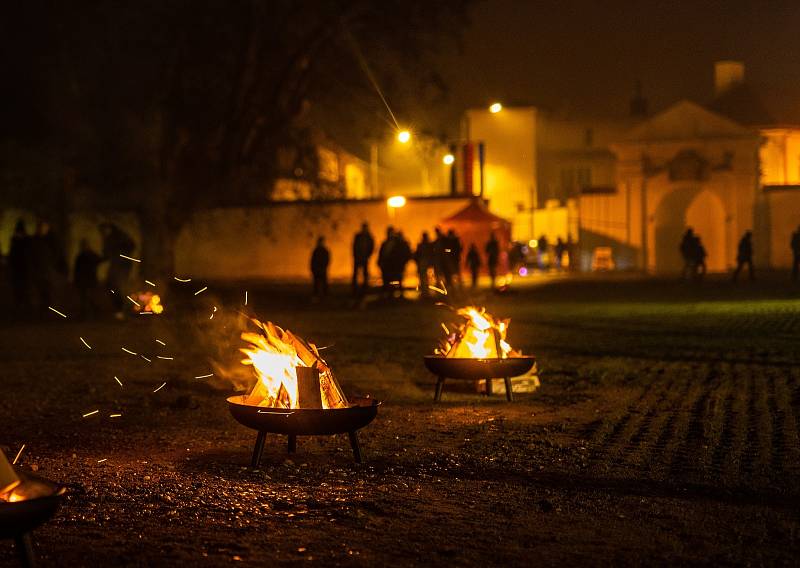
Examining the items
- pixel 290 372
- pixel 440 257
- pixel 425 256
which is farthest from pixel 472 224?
pixel 290 372

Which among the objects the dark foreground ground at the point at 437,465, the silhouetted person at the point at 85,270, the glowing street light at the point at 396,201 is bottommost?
the dark foreground ground at the point at 437,465

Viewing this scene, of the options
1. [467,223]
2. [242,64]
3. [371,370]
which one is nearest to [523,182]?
[467,223]

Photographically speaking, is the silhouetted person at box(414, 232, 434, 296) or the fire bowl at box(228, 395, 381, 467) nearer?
the fire bowl at box(228, 395, 381, 467)

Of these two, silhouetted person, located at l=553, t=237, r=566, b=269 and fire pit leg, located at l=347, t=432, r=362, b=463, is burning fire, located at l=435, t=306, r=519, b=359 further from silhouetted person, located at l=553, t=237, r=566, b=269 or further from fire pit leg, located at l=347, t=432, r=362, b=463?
silhouetted person, located at l=553, t=237, r=566, b=269

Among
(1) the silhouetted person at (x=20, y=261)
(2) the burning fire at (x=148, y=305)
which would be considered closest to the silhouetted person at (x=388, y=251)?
(2) the burning fire at (x=148, y=305)

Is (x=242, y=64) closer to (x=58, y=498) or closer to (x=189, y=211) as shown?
(x=189, y=211)

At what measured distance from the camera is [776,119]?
61.6 m

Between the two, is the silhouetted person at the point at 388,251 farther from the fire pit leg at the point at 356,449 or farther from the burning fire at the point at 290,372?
the fire pit leg at the point at 356,449

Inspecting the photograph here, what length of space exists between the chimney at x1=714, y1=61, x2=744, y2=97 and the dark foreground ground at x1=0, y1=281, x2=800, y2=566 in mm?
54731

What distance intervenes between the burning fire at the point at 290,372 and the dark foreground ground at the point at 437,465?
0.45 m

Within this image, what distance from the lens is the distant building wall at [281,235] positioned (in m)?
45.4

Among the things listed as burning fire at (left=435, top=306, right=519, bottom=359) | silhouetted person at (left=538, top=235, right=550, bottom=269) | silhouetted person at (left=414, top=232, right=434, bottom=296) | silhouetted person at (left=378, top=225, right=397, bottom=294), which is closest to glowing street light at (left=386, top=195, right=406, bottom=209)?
silhouetted person at (left=538, top=235, right=550, bottom=269)

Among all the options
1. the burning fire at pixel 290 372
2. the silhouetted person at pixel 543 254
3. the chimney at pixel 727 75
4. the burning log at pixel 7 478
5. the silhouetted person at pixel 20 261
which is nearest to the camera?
the burning log at pixel 7 478

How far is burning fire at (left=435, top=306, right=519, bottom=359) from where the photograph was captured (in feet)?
35.7
